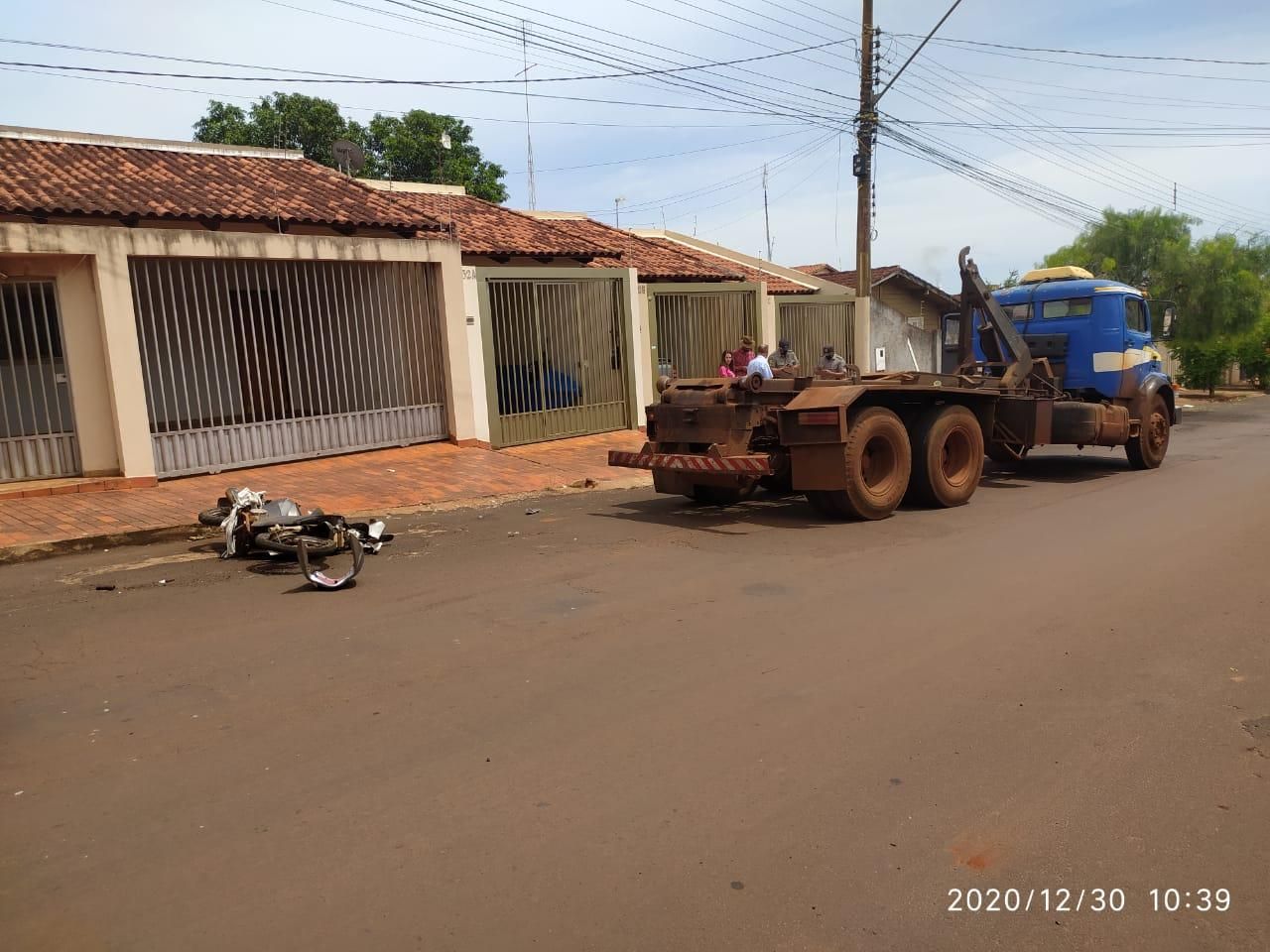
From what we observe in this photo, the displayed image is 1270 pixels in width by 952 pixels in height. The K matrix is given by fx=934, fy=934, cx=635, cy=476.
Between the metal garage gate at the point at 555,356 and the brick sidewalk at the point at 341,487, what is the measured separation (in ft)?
1.99

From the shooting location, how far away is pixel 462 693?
14.5ft

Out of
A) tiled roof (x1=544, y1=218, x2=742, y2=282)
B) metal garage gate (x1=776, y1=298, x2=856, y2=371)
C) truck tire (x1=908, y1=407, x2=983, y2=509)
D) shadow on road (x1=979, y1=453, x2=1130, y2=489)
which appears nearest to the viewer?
truck tire (x1=908, y1=407, x2=983, y2=509)

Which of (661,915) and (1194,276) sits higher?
(1194,276)

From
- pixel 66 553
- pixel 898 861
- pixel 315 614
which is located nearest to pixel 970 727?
pixel 898 861

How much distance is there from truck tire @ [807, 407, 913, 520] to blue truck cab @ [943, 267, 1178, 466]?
381cm

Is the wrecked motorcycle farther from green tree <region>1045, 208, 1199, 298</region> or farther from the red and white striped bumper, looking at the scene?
green tree <region>1045, 208, 1199, 298</region>

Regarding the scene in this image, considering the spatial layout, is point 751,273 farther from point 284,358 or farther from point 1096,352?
point 284,358

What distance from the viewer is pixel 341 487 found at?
10.8 meters

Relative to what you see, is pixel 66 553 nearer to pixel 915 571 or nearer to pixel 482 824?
pixel 482 824

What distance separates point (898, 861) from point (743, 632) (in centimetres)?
239

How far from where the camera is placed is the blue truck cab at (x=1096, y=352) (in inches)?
472

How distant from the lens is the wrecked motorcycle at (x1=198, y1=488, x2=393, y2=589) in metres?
6.75

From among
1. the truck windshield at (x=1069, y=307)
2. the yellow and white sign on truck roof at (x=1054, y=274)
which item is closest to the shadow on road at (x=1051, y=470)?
the truck windshield at (x=1069, y=307)

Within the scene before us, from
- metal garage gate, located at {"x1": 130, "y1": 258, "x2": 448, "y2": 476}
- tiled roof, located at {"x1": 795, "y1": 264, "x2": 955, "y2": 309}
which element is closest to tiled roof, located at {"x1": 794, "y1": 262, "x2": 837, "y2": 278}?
tiled roof, located at {"x1": 795, "y1": 264, "x2": 955, "y2": 309}
